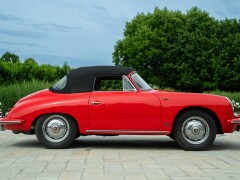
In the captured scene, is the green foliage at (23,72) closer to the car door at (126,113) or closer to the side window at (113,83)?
the side window at (113,83)

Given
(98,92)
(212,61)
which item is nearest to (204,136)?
(98,92)

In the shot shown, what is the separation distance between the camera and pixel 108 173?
19.9 feet

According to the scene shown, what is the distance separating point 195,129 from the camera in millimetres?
8734

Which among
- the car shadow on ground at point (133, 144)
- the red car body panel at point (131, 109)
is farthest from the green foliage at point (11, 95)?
the red car body panel at point (131, 109)

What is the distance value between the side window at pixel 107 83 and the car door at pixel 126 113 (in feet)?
1.40

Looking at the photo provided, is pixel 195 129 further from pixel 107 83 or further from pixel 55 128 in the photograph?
pixel 55 128

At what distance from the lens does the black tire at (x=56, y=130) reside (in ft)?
29.0

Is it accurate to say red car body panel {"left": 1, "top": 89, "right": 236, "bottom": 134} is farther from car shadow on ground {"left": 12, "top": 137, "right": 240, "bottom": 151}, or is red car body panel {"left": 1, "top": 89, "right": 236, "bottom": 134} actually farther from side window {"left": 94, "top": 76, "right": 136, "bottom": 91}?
car shadow on ground {"left": 12, "top": 137, "right": 240, "bottom": 151}

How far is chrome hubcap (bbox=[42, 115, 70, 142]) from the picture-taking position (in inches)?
348

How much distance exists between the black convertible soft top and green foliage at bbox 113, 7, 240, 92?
38.6 metres

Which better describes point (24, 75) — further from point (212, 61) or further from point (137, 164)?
point (137, 164)

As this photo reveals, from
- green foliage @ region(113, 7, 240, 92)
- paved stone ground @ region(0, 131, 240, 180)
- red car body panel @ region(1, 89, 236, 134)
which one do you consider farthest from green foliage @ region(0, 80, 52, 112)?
green foliage @ region(113, 7, 240, 92)

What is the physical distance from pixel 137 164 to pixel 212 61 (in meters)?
41.8

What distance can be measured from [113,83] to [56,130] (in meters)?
1.57
